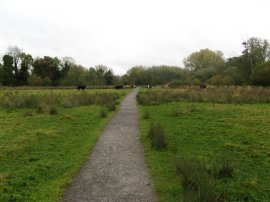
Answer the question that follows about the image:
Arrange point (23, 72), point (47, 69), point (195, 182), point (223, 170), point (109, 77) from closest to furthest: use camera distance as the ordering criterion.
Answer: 1. point (195, 182)
2. point (223, 170)
3. point (23, 72)
4. point (47, 69)
5. point (109, 77)

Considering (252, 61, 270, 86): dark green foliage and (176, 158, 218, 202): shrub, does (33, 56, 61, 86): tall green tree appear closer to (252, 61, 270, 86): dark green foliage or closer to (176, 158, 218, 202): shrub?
(252, 61, 270, 86): dark green foliage

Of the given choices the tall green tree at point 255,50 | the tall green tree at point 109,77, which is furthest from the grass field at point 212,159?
the tall green tree at point 109,77

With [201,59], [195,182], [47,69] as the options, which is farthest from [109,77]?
[195,182]

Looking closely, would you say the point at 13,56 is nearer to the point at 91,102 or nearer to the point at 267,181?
the point at 91,102

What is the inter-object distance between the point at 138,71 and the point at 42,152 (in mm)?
97305

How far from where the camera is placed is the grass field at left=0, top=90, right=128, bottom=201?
6.07 metres

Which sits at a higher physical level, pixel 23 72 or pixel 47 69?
pixel 47 69

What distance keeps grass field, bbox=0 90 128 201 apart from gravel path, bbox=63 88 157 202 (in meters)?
0.31

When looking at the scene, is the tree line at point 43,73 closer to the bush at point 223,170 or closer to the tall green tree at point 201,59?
the tall green tree at point 201,59

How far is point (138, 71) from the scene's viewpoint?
346ft

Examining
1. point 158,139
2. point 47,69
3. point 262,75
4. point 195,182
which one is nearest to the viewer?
point 195,182

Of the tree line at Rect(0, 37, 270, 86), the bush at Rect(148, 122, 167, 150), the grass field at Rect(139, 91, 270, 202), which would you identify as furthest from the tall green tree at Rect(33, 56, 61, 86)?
the bush at Rect(148, 122, 167, 150)

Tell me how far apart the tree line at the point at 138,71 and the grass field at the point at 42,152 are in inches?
1358

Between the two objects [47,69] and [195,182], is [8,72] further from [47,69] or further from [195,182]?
[195,182]
